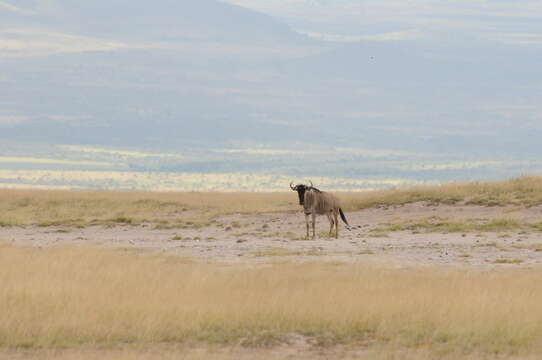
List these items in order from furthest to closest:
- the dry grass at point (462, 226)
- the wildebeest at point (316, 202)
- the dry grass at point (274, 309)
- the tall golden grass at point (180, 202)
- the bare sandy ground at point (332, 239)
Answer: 1. the tall golden grass at point (180, 202)
2. the dry grass at point (462, 226)
3. the wildebeest at point (316, 202)
4. the bare sandy ground at point (332, 239)
5. the dry grass at point (274, 309)

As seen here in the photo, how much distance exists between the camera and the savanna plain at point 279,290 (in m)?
17.6

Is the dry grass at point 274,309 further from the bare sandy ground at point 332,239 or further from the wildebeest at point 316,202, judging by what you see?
the wildebeest at point 316,202

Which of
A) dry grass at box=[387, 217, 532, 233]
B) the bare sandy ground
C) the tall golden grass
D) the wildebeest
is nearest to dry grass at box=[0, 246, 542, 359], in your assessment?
the bare sandy ground

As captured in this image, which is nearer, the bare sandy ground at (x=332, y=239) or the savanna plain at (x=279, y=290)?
the savanna plain at (x=279, y=290)

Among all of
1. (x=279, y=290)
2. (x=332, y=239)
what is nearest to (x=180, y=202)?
(x=332, y=239)

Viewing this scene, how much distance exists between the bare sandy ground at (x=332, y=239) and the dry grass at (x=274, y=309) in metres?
4.21

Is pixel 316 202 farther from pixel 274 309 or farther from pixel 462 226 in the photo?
pixel 274 309

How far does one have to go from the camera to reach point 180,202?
5003 centimetres

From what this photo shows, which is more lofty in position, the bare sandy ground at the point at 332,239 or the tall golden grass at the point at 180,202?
the tall golden grass at the point at 180,202

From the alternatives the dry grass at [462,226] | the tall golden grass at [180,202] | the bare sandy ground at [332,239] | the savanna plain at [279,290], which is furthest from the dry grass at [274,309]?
the tall golden grass at [180,202]

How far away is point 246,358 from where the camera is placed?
1678 centimetres

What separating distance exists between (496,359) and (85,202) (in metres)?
35.3

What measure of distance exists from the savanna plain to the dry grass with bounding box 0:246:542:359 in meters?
0.03

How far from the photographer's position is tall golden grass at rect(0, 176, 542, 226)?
41469 mm
